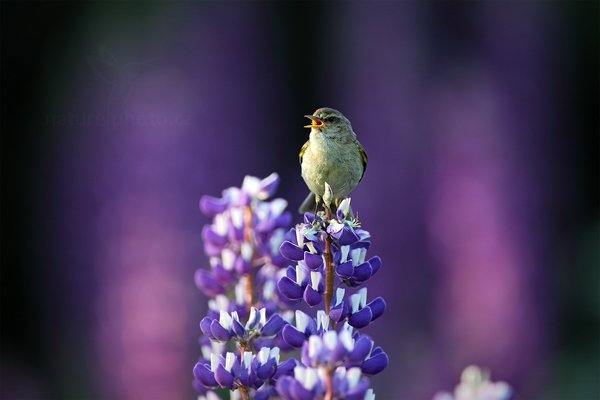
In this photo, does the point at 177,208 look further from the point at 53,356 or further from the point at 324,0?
the point at 324,0

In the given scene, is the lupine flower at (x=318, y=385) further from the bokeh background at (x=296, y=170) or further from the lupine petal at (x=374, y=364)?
the bokeh background at (x=296, y=170)

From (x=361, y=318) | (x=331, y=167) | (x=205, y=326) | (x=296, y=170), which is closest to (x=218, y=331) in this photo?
(x=205, y=326)

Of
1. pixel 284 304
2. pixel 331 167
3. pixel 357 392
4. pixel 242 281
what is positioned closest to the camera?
pixel 357 392

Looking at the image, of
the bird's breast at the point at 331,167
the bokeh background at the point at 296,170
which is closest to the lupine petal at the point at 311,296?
the bird's breast at the point at 331,167

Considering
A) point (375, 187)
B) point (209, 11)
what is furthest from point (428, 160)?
point (209, 11)

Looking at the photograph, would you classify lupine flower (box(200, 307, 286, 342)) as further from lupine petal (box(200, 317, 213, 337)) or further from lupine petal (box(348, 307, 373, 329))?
lupine petal (box(348, 307, 373, 329))

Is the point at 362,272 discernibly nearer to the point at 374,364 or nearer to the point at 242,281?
the point at 374,364

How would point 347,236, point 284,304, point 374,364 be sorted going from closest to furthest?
1. point 374,364
2. point 347,236
3. point 284,304

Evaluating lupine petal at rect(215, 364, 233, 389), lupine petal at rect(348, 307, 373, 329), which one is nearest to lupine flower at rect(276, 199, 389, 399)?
lupine petal at rect(348, 307, 373, 329)
